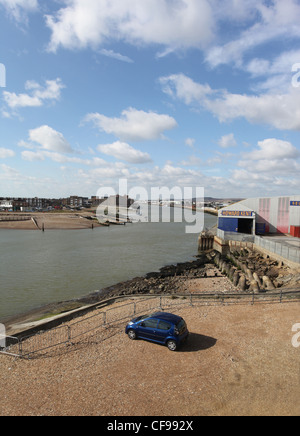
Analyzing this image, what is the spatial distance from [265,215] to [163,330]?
35.2 metres

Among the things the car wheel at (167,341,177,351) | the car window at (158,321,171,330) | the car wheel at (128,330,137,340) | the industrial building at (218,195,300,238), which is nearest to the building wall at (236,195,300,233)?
the industrial building at (218,195,300,238)

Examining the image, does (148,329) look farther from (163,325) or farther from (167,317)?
(167,317)

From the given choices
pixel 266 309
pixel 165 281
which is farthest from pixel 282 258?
pixel 266 309

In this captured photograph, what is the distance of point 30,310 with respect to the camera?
1970 cm

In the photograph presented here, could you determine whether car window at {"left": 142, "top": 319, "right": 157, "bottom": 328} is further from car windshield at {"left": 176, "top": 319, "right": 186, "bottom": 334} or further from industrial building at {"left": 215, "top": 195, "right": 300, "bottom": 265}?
industrial building at {"left": 215, "top": 195, "right": 300, "bottom": 265}

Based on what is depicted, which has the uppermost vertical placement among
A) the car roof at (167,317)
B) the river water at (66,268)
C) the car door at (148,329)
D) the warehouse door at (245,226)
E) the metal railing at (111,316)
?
the warehouse door at (245,226)

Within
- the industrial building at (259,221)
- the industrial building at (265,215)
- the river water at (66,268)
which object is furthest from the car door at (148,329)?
the industrial building at (265,215)

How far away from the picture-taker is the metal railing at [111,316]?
37.2 feet

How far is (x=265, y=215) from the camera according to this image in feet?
133

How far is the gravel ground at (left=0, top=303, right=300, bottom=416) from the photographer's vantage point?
722 centimetres

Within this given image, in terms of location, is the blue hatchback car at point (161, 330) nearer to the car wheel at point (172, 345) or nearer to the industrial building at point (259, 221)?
the car wheel at point (172, 345)

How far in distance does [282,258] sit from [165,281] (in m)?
12.1

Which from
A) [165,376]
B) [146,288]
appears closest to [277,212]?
[146,288]

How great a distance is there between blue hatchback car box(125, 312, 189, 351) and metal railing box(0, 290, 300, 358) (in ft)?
6.61
